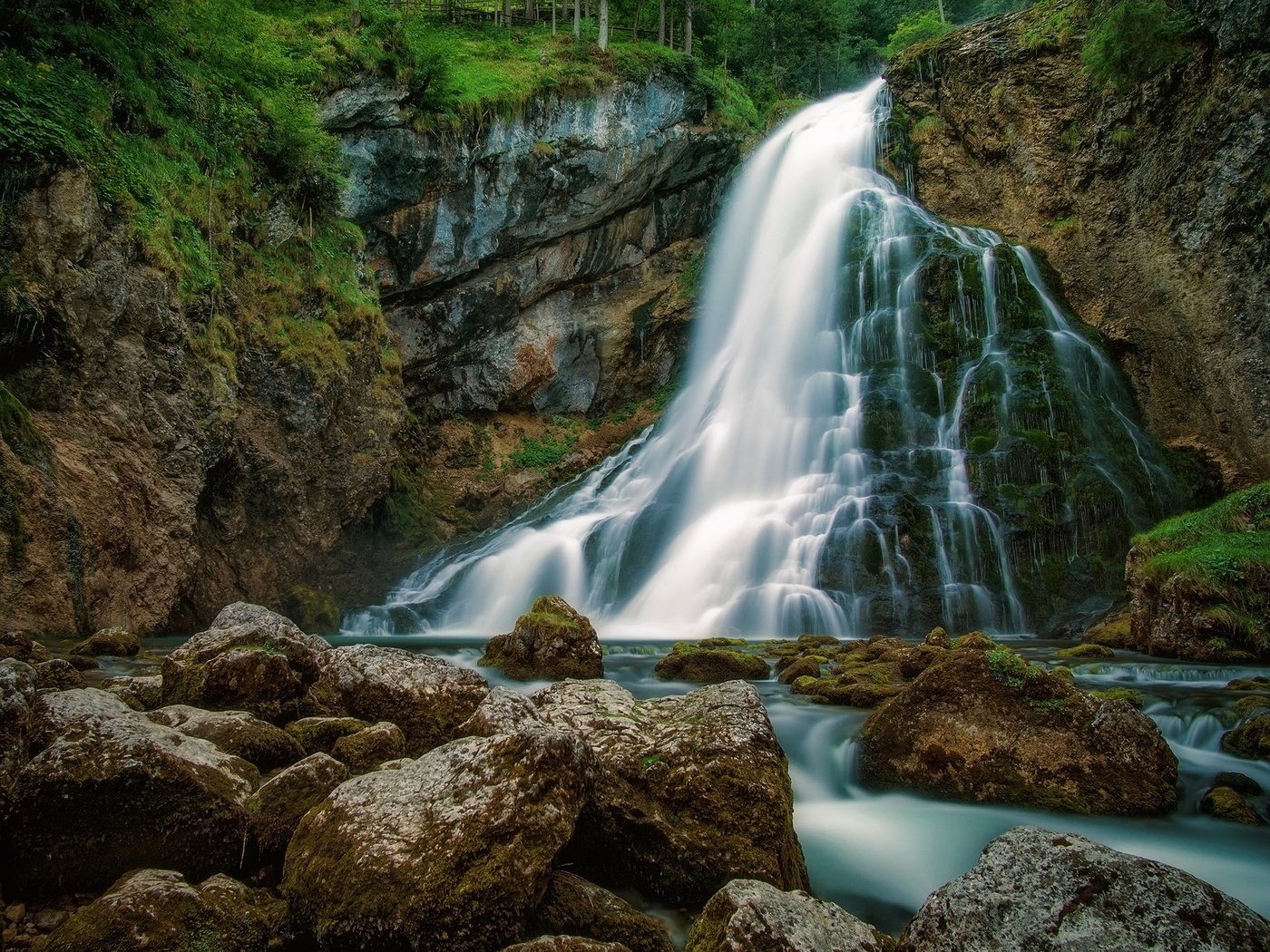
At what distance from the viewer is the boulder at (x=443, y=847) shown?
126 inches

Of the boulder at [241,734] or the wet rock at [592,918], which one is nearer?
the wet rock at [592,918]

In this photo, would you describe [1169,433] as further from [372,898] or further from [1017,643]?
[372,898]

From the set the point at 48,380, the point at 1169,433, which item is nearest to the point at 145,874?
the point at 48,380

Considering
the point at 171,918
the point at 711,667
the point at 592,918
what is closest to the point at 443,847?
the point at 592,918

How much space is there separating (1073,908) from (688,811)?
2015mm

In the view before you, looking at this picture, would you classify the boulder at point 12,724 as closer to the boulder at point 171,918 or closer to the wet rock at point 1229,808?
the boulder at point 171,918

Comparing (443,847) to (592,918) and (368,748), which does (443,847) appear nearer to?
(592,918)

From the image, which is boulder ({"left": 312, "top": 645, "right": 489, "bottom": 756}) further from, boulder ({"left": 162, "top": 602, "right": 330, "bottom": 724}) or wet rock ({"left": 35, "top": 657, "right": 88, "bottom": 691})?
wet rock ({"left": 35, "top": 657, "right": 88, "bottom": 691})

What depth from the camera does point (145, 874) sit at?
11.0ft

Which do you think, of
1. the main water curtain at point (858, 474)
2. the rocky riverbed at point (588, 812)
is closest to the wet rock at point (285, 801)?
the rocky riverbed at point (588, 812)

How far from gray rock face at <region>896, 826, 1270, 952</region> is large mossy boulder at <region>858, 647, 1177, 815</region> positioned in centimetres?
A: 293

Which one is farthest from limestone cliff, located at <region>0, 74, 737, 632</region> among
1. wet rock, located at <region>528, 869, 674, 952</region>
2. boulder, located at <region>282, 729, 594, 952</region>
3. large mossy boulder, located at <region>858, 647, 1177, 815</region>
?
large mossy boulder, located at <region>858, 647, 1177, 815</region>

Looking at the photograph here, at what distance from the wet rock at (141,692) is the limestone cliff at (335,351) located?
4.55 meters

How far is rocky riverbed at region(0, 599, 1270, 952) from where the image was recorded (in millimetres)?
2971
